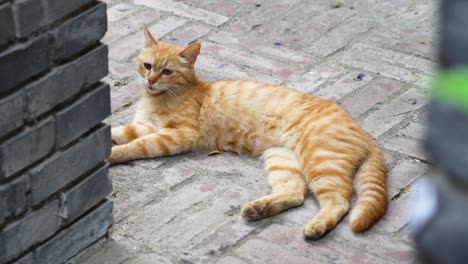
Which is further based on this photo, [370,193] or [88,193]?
[370,193]

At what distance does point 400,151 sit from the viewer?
3969 mm

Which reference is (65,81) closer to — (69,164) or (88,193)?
(69,164)

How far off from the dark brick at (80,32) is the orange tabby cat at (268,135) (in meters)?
1.08

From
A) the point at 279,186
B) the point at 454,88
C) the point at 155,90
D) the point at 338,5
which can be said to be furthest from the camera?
the point at 338,5

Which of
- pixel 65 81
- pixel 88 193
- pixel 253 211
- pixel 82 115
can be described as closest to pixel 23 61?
pixel 65 81

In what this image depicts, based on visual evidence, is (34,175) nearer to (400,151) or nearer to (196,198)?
(196,198)

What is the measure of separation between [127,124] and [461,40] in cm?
378

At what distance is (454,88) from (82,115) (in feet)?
8.05

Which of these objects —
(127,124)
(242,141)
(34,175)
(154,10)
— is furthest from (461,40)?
(154,10)

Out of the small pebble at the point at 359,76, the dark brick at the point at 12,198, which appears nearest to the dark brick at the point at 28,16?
the dark brick at the point at 12,198

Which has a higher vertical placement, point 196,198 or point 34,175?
point 34,175

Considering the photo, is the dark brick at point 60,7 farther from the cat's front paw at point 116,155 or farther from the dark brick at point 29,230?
the cat's front paw at point 116,155

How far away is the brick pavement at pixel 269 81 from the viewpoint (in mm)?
3262

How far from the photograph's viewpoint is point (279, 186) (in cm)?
360
